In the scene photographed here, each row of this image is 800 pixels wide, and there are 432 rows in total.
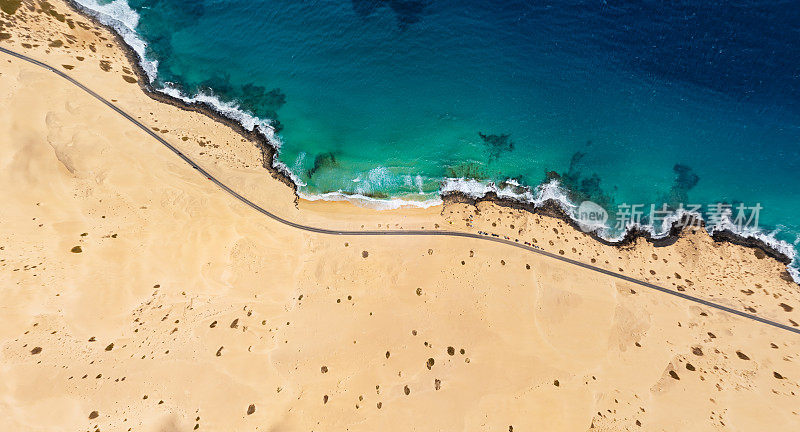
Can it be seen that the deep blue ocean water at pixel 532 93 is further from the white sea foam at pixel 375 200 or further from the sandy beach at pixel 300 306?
the sandy beach at pixel 300 306

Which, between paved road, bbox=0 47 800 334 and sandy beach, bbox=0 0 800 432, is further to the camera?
paved road, bbox=0 47 800 334

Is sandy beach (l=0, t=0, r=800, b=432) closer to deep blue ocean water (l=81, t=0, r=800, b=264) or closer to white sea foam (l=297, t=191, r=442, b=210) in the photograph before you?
white sea foam (l=297, t=191, r=442, b=210)

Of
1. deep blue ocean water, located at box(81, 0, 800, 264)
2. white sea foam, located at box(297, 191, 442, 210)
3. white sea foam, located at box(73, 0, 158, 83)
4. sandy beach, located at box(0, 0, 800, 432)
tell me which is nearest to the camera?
sandy beach, located at box(0, 0, 800, 432)

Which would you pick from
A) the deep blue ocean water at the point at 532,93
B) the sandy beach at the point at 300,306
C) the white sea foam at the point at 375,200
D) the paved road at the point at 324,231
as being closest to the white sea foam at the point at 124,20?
the deep blue ocean water at the point at 532,93

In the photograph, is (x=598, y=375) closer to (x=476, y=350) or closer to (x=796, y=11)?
(x=476, y=350)

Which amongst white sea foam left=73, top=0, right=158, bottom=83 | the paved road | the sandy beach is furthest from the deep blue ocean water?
the sandy beach
